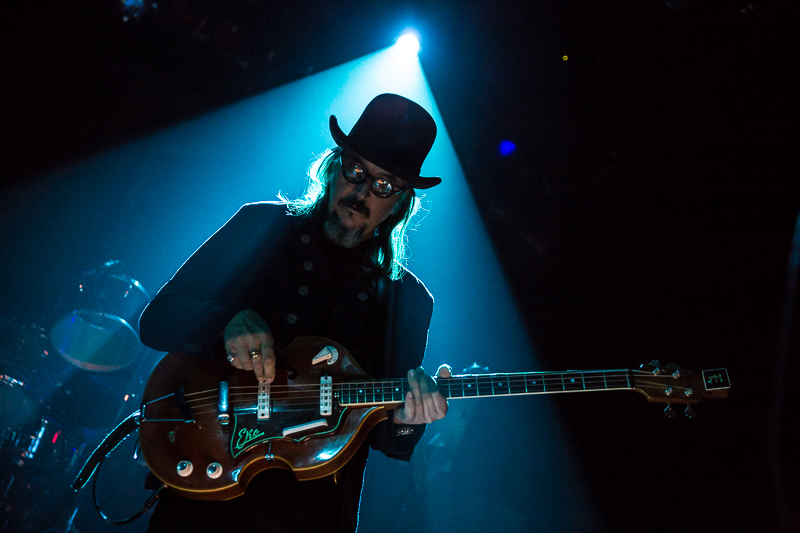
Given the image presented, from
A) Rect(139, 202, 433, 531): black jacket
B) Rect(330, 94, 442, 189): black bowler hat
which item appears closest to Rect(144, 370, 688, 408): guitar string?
Rect(139, 202, 433, 531): black jacket

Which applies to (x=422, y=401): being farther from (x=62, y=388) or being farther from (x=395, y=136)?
(x=62, y=388)

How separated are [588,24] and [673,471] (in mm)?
4288

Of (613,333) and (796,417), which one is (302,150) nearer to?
(613,333)

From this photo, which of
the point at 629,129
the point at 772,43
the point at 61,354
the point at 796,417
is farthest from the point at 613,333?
the point at 61,354

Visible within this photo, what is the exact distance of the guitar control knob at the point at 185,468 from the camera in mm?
1828

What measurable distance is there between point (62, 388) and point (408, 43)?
5434 millimetres

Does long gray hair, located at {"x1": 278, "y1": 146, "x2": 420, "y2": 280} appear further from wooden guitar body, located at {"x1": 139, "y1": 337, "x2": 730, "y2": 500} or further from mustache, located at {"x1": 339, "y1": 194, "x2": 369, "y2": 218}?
wooden guitar body, located at {"x1": 139, "y1": 337, "x2": 730, "y2": 500}

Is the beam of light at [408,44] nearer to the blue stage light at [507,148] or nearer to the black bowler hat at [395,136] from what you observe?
the blue stage light at [507,148]

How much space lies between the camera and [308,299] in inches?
99.4

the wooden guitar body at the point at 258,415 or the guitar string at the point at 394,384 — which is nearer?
the wooden guitar body at the point at 258,415

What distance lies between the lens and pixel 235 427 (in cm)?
196

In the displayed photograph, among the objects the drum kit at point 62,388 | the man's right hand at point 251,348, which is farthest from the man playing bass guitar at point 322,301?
the drum kit at point 62,388

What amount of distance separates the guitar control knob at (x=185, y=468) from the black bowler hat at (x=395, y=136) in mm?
1865

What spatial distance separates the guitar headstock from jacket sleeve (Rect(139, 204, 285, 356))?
232cm
